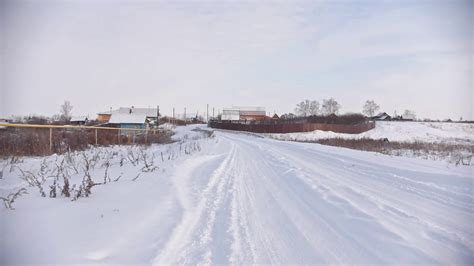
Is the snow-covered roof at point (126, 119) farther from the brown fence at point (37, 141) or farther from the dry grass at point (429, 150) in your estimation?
the dry grass at point (429, 150)

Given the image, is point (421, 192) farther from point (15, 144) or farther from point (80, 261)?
point (15, 144)

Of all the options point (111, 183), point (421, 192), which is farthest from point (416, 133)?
point (111, 183)

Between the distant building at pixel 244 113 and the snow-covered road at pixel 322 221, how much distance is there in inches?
4338

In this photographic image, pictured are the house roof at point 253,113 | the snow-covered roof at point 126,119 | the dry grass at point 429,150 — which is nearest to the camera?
the dry grass at point 429,150

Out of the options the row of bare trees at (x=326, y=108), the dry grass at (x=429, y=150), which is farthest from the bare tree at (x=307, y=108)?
the dry grass at (x=429, y=150)

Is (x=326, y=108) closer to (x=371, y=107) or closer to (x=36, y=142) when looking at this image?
(x=371, y=107)

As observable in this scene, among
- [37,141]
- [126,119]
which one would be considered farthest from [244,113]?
[37,141]

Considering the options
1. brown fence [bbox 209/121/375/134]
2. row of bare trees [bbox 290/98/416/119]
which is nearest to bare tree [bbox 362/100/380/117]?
row of bare trees [bbox 290/98/416/119]

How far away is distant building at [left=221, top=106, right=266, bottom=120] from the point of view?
390ft

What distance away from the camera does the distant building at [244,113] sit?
119 metres

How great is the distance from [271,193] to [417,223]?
2.59 metres

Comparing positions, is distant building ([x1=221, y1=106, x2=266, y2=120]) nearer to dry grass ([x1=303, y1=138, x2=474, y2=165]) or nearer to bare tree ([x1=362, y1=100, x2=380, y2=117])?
bare tree ([x1=362, y1=100, x2=380, y2=117])

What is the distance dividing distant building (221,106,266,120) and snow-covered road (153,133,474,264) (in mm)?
110180

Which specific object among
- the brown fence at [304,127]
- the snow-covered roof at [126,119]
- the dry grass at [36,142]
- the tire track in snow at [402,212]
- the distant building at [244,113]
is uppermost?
the distant building at [244,113]
